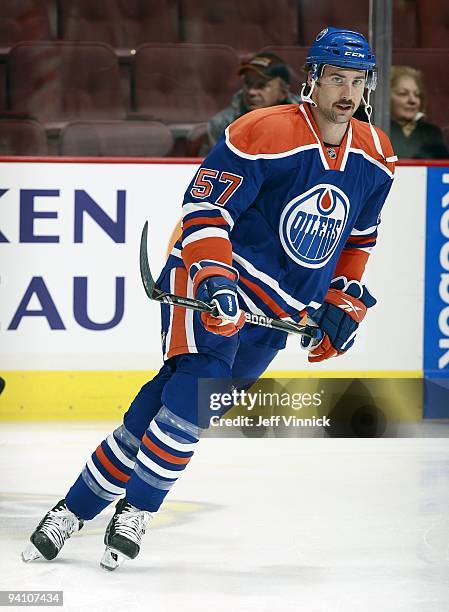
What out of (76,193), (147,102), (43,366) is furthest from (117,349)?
(147,102)

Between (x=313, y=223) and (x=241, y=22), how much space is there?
78.2 inches

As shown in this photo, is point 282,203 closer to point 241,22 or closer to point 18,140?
point 18,140

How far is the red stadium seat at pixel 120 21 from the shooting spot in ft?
14.2

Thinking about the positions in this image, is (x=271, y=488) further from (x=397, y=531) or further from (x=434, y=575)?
(x=434, y=575)

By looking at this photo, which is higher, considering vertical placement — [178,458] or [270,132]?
[270,132]

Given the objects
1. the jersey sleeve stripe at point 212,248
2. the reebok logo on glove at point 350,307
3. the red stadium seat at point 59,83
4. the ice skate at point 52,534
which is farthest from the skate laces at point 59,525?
the red stadium seat at point 59,83

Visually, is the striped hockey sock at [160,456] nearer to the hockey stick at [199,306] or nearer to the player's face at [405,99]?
the hockey stick at [199,306]

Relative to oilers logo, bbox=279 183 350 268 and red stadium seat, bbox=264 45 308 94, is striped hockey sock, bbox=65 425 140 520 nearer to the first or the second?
oilers logo, bbox=279 183 350 268

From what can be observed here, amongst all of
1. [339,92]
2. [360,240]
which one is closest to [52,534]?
[360,240]

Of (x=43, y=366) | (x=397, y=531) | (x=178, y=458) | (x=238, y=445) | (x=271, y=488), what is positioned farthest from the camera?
(x=43, y=366)

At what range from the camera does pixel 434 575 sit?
2480 mm

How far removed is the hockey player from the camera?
2449 mm

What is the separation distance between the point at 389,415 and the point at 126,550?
1.85m

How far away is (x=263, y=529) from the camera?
287 cm
